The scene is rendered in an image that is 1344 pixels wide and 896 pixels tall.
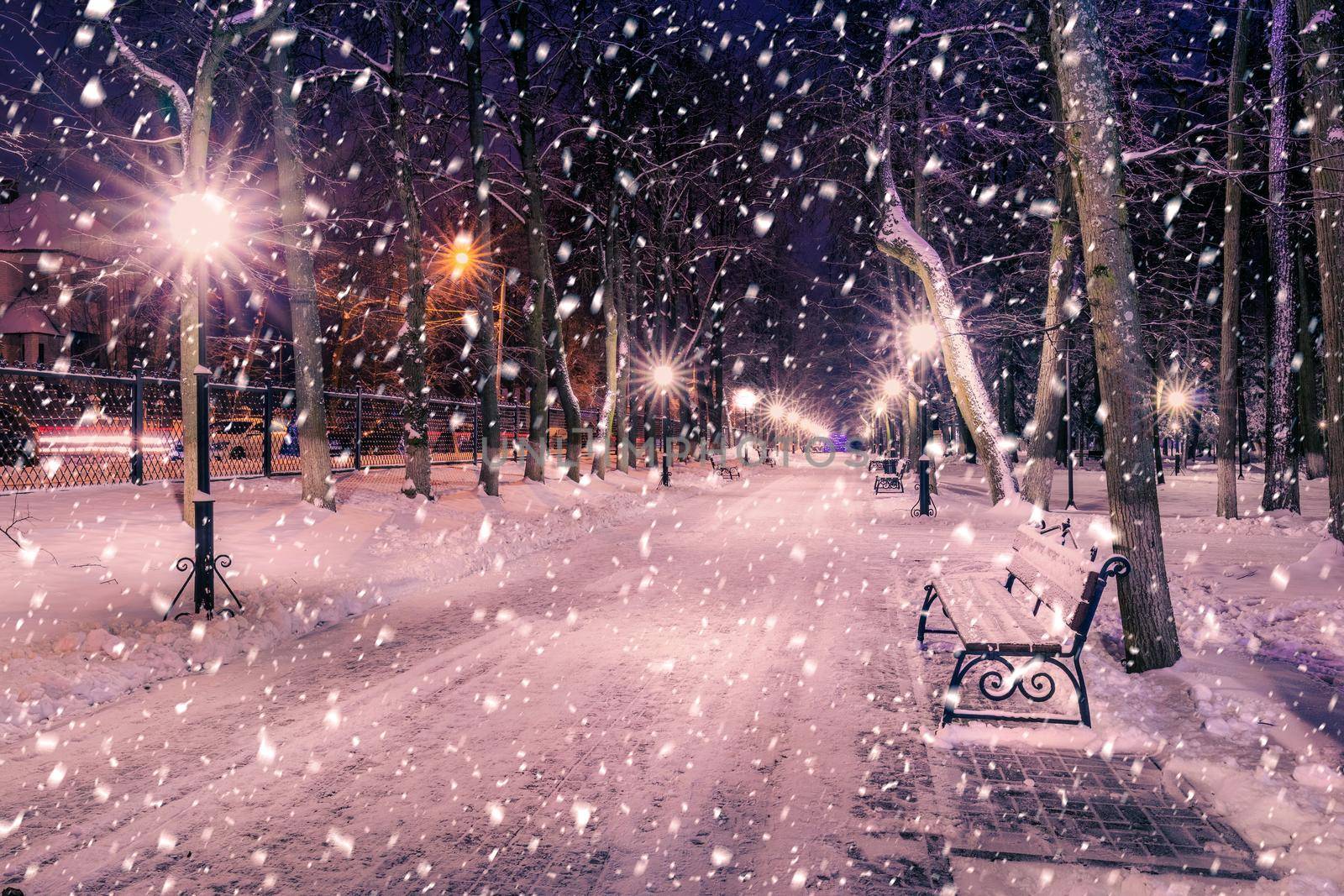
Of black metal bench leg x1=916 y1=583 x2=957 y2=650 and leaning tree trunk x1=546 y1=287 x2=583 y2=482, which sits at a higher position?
leaning tree trunk x1=546 y1=287 x2=583 y2=482

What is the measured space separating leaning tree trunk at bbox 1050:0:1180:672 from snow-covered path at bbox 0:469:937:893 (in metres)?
2.04

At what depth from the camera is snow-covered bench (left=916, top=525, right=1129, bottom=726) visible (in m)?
5.38

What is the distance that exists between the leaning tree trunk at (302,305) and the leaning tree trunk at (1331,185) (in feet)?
44.9

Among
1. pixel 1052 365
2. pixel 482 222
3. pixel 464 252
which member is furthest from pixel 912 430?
pixel 464 252

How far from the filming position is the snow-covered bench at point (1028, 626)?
5.38m

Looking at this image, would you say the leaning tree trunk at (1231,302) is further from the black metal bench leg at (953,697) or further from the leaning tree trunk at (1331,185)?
the black metal bench leg at (953,697)

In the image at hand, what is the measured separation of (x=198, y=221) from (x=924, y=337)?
17.9 meters

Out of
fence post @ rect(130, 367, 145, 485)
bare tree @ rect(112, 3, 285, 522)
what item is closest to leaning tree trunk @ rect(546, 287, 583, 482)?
fence post @ rect(130, 367, 145, 485)

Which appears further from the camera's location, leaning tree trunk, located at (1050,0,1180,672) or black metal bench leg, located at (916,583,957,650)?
black metal bench leg, located at (916,583,957,650)

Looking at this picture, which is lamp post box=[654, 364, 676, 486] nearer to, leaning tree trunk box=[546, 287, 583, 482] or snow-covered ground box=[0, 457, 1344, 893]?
leaning tree trunk box=[546, 287, 583, 482]

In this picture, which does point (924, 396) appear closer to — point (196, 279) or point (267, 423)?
point (267, 423)

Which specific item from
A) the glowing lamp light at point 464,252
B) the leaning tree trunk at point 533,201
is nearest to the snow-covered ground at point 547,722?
the glowing lamp light at point 464,252

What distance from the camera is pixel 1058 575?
645cm

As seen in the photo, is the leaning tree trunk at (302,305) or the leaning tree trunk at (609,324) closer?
the leaning tree trunk at (302,305)
